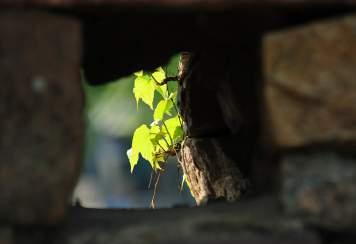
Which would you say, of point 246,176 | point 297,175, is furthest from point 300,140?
point 246,176

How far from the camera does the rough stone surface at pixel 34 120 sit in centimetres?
123

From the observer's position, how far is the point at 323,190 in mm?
1294

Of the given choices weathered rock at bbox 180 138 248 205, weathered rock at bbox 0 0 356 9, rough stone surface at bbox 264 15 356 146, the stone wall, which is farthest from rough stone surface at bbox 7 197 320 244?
weathered rock at bbox 180 138 248 205

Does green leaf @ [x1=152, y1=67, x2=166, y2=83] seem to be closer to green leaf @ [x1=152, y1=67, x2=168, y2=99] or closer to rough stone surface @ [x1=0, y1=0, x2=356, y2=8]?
green leaf @ [x1=152, y1=67, x2=168, y2=99]

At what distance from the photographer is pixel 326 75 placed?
128cm

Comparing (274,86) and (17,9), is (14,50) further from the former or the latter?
(274,86)

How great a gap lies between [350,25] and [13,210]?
2.11 feet

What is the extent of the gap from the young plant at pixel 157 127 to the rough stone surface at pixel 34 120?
102 centimetres

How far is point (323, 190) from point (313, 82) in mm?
187

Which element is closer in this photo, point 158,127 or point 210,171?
point 210,171

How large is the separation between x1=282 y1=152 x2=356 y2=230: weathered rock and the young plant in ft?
3.24

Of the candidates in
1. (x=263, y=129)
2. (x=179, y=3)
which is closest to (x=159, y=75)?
(x=263, y=129)

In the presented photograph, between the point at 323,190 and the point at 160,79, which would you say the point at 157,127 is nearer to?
the point at 160,79

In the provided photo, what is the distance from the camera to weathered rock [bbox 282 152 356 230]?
1291 mm
